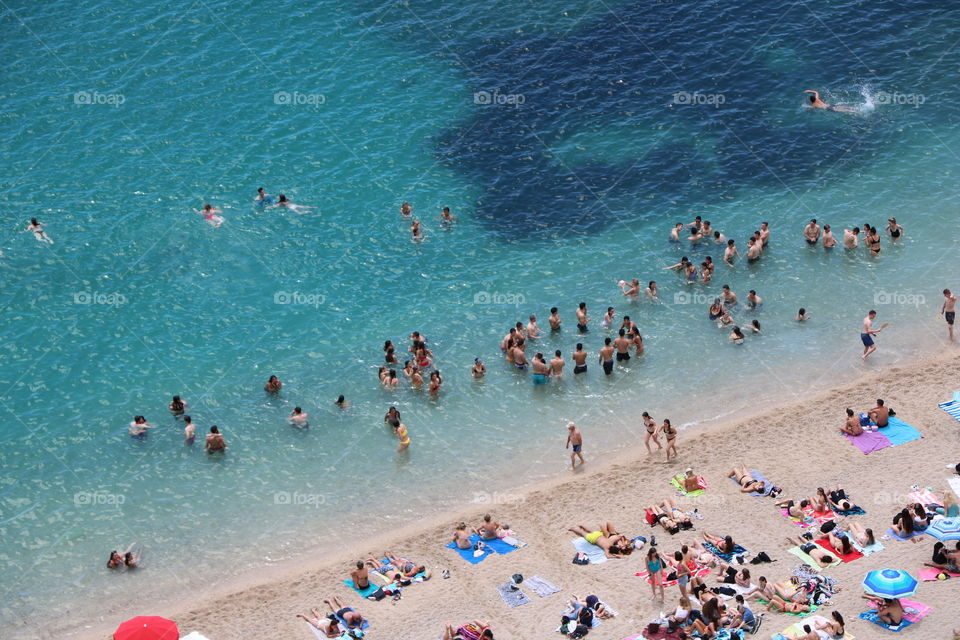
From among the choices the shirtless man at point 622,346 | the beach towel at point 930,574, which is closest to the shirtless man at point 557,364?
the shirtless man at point 622,346

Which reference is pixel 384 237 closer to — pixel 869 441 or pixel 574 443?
pixel 574 443

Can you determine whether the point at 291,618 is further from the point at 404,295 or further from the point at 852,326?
the point at 852,326

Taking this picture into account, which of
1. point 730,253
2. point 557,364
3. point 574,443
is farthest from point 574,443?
point 730,253

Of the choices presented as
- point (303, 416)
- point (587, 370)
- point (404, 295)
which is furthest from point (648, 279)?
point (303, 416)

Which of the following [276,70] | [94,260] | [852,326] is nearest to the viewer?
[852,326]

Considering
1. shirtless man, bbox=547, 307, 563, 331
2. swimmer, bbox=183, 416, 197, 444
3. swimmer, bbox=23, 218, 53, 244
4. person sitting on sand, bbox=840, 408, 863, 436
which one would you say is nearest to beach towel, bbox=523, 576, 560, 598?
person sitting on sand, bbox=840, 408, 863, 436

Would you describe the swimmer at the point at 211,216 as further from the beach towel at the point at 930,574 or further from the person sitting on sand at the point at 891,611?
the beach towel at the point at 930,574
